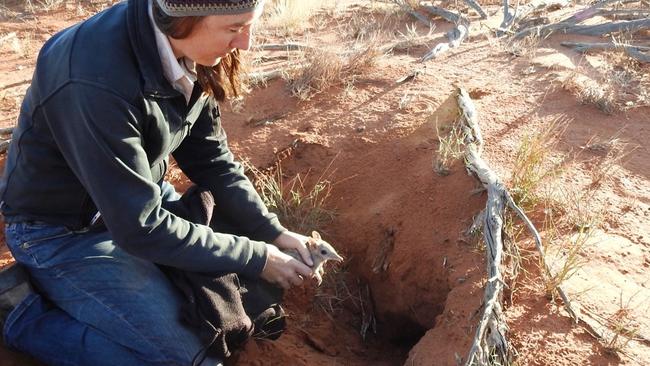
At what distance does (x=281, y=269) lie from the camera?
2.27m

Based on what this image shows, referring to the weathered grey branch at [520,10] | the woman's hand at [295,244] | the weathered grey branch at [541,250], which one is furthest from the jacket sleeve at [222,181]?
the weathered grey branch at [520,10]

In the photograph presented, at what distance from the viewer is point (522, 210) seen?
2.84 meters

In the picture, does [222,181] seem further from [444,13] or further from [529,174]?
[444,13]

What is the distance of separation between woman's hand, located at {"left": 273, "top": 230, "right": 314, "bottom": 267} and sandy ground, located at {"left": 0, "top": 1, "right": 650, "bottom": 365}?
385mm

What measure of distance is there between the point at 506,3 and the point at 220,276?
4.22m

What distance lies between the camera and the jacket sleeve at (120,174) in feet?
5.82

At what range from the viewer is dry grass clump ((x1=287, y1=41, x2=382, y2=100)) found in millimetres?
4074

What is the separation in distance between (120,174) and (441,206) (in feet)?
5.32

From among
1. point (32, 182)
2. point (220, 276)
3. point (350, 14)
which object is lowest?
point (350, 14)

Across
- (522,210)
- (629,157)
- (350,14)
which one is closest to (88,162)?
(522,210)

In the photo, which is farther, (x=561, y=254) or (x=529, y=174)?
(x=529, y=174)

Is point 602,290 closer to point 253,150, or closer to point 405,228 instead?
point 405,228

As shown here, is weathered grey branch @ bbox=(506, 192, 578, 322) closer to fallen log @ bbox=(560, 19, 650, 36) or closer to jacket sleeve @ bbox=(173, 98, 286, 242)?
jacket sleeve @ bbox=(173, 98, 286, 242)

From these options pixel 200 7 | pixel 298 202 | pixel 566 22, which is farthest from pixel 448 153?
pixel 566 22
